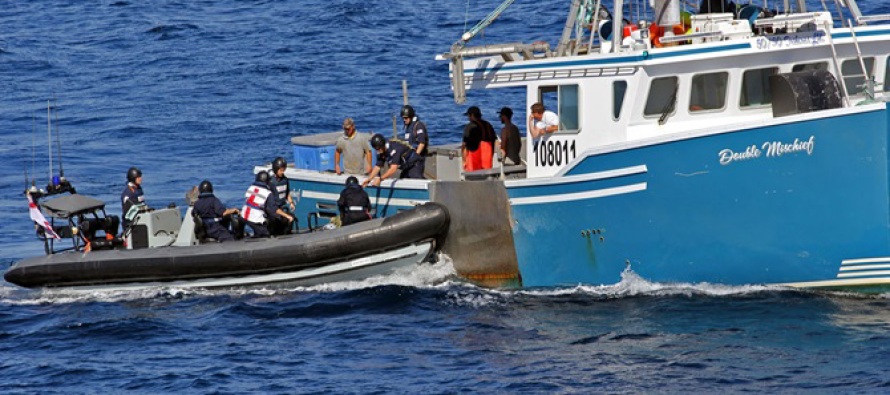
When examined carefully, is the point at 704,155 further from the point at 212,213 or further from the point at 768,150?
the point at 212,213

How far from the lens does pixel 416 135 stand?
73.8ft

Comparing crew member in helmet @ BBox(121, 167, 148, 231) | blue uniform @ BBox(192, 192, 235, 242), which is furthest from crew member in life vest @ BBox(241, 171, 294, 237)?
crew member in helmet @ BBox(121, 167, 148, 231)

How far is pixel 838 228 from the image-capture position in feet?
61.0

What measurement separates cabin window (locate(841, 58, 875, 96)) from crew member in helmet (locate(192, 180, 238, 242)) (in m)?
9.01

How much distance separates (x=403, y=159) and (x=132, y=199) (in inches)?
169

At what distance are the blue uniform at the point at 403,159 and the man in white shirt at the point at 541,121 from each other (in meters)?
2.38

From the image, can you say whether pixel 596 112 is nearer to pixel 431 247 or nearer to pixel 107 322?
pixel 431 247

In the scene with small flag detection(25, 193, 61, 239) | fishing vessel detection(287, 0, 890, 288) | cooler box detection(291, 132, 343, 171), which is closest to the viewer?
fishing vessel detection(287, 0, 890, 288)

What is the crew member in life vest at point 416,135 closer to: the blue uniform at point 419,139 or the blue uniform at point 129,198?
the blue uniform at point 419,139

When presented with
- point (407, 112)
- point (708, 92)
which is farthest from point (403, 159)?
point (708, 92)

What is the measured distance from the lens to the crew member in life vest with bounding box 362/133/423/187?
22.1 m

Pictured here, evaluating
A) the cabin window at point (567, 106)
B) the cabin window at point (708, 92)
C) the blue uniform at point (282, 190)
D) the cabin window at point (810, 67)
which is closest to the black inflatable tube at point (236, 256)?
the blue uniform at point (282, 190)

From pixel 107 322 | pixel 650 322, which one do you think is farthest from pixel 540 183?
pixel 107 322

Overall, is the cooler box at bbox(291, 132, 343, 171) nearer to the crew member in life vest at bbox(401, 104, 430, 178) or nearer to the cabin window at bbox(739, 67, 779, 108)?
the crew member in life vest at bbox(401, 104, 430, 178)
